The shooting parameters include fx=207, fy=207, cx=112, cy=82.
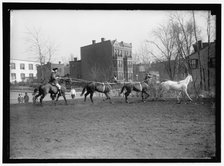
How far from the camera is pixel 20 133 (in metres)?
3.09

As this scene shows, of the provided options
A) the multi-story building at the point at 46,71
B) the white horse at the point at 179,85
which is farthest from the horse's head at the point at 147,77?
the multi-story building at the point at 46,71

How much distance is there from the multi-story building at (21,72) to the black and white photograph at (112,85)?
0.05 feet

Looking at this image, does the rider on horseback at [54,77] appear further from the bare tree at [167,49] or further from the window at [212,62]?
the window at [212,62]

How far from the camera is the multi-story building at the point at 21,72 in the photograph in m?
3.05

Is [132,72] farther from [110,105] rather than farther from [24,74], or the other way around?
[24,74]

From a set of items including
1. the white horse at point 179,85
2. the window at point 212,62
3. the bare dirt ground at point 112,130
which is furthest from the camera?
the white horse at point 179,85

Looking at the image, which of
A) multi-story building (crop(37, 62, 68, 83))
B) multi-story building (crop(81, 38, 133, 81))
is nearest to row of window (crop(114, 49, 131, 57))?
multi-story building (crop(81, 38, 133, 81))

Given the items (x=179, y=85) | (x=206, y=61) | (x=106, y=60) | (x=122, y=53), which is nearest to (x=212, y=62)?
(x=206, y=61)

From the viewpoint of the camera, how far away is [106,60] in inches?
131

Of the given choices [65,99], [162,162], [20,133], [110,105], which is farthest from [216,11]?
[20,133]

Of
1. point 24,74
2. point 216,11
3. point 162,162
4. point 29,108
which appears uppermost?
point 216,11

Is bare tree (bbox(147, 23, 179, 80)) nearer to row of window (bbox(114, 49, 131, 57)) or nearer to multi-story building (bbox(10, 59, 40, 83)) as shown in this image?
row of window (bbox(114, 49, 131, 57))

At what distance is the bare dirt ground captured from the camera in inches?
117

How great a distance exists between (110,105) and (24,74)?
1386 millimetres
